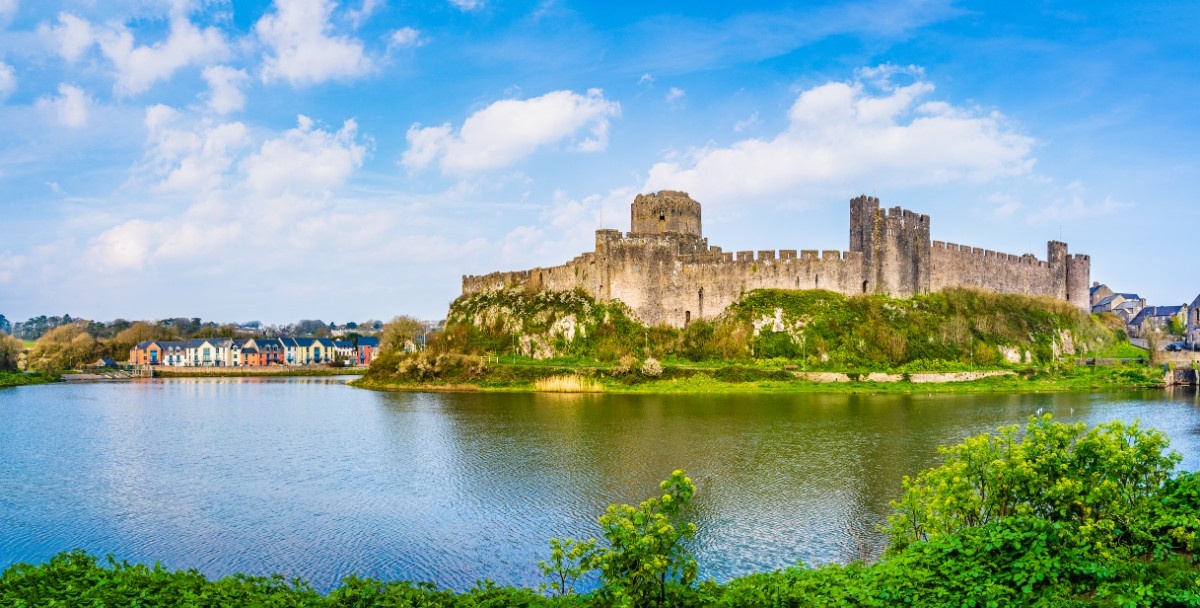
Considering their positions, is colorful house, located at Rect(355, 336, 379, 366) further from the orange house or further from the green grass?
the green grass

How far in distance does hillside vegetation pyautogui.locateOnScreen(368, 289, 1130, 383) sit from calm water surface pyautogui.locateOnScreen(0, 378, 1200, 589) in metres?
8.91

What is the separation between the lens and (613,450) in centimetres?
2039

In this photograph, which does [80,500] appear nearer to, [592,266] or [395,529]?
[395,529]

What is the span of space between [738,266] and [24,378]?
60.0 meters

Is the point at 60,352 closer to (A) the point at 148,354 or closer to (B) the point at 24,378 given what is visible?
(A) the point at 148,354

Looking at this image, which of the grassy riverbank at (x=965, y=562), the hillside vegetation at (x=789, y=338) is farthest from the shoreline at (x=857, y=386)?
the grassy riverbank at (x=965, y=562)

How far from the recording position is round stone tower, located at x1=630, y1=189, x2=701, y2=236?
50062mm

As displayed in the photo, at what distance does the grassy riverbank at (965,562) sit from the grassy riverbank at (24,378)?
6484 centimetres

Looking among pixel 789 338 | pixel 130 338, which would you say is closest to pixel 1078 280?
pixel 789 338

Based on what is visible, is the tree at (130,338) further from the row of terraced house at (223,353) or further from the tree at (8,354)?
the tree at (8,354)

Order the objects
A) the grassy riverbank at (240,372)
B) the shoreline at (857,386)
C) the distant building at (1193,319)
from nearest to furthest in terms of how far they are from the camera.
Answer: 1. the shoreline at (857,386)
2. the distant building at (1193,319)
3. the grassy riverbank at (240,372)

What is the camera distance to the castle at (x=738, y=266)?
46.1 metres

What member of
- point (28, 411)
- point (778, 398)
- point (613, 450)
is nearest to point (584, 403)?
point (778, 398)

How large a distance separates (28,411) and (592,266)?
101 ft
